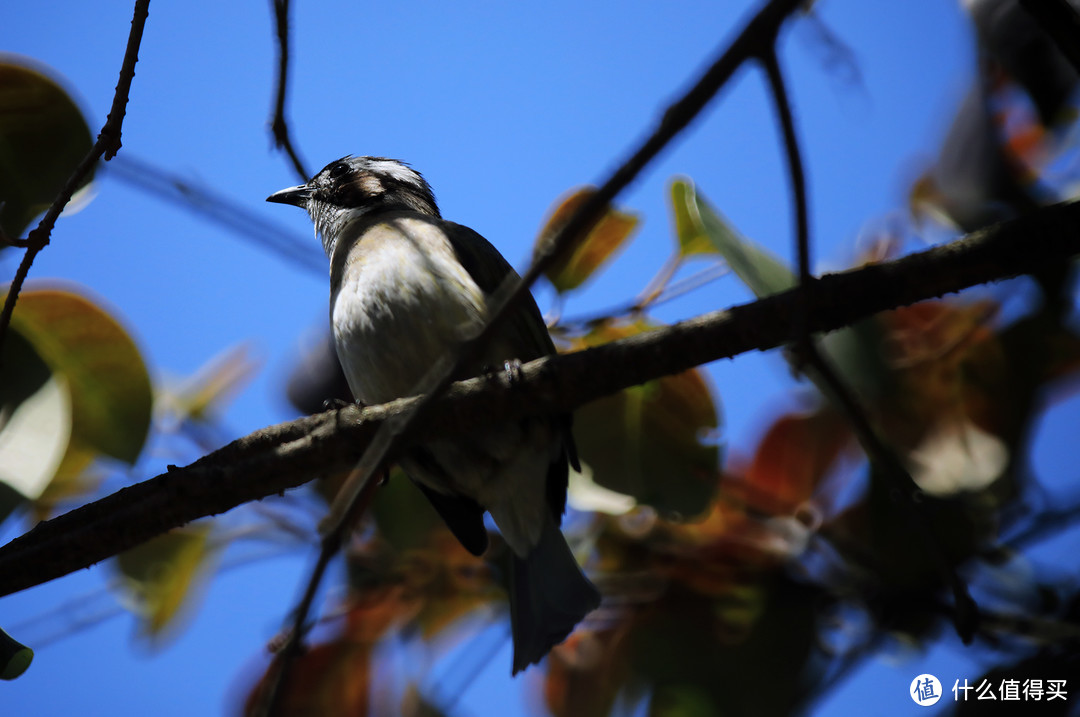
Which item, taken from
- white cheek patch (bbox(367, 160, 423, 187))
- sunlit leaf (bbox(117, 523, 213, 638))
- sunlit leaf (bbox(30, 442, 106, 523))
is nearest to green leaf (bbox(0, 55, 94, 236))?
sunlit leaf (bbox(30, 442, 106, 523))

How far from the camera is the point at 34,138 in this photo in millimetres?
2633

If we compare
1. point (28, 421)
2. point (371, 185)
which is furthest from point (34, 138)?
point (371, 185)

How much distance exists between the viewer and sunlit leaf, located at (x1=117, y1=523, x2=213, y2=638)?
296 cm

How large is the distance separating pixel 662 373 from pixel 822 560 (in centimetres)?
101

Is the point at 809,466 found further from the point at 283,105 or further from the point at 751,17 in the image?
the point at 283,105

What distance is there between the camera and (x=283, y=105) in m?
2.80

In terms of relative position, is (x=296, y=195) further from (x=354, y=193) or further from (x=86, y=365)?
(x=86, y=365)

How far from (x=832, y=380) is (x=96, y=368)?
83.3 inches

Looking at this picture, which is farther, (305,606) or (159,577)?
(159,577)

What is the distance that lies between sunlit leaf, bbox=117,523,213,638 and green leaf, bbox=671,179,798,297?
2.04 metres

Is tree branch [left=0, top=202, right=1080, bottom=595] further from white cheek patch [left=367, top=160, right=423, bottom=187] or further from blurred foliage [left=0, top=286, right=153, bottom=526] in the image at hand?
white cheek patch [left=367, top=160, right=423, bottom=187]

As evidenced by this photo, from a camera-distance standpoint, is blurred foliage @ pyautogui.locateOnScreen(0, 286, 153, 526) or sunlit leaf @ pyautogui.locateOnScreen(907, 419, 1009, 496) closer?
blurred foliage @ pyautogui.locateOnScreen(0, 286, 153, 526)

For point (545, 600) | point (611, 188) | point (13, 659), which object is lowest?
point (545, 600)

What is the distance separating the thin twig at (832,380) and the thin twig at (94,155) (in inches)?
64.0
